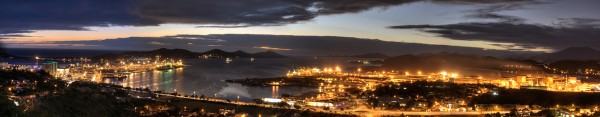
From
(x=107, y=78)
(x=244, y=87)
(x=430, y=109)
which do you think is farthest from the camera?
(x=107, y=78)

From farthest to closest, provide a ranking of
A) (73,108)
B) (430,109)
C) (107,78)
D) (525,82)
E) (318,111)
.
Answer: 1. (107,78)
2. (525,82)
3. (430,109)
4. (318,111)
5. (73,108)

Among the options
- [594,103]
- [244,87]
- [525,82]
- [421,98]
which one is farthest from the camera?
[244,87]

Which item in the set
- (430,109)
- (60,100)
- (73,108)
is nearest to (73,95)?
(60,100)

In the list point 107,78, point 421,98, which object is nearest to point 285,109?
point 421,98

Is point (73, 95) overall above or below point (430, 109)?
above

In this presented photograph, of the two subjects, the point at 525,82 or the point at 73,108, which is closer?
the point at 73,108

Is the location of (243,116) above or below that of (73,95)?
below

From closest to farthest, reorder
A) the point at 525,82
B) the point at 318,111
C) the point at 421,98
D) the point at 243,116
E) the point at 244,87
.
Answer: the point at 243,116 → the point at 318,111 → the point at 421,98 → the point at 525,82 → the point at 244,87

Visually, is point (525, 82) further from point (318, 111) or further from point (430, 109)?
point (318, 111)

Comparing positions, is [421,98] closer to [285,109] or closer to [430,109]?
[430,109]
